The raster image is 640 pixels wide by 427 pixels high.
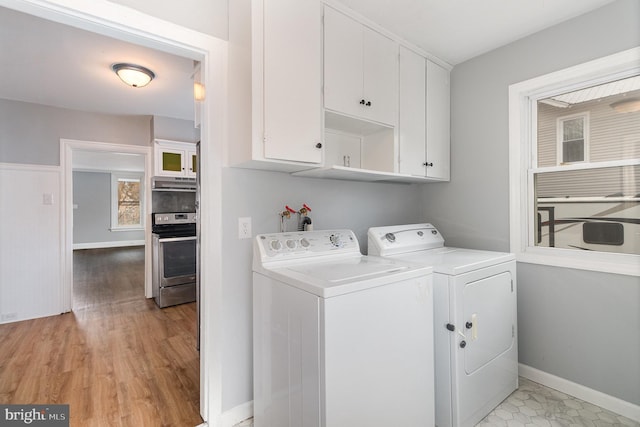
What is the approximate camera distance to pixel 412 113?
2.26m

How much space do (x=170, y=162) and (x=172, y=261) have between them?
52.6 inches

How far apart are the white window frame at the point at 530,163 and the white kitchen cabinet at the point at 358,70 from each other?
0.92 m

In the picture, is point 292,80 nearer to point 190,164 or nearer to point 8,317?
point 190,164

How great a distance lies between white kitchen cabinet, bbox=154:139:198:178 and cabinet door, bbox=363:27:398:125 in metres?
3.11

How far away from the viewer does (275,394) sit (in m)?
1.46

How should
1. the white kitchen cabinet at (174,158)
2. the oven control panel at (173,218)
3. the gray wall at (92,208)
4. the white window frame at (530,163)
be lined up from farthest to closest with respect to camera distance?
the gray wall at (92,208) < the oven control panel at (173,218) < the white kitchen cabinet at (174,158) < the white window frame at (530,163)

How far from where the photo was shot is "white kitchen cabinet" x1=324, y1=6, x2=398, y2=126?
5.79 feet

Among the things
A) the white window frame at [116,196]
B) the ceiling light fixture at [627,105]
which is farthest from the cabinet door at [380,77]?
the white window frame at [116,196]

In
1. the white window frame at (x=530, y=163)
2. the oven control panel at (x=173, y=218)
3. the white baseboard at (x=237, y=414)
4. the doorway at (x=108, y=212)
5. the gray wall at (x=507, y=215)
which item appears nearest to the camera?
the white baseboard at (x=237, y=414)

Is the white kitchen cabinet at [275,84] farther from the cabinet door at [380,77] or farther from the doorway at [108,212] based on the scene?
the doorway at [108,212]

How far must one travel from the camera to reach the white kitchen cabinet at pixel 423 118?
220 centimetres

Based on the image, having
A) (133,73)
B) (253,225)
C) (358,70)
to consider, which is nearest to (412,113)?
(358,70)

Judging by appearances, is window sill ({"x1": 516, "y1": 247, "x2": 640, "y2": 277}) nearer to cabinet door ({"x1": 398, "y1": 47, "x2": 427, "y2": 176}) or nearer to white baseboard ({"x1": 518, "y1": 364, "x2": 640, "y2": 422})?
white baseboard ({"x1": 518, "y1": 364, "x2": 640, "y2": 422})

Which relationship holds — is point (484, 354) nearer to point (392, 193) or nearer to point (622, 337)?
point (622, 337)
